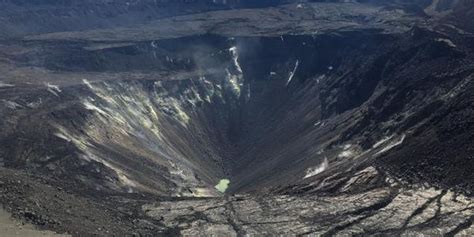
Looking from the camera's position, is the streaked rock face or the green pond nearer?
the streaked rock face

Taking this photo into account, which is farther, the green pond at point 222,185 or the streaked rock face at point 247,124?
the green pond at point 222,185

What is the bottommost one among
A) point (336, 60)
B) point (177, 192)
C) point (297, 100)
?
point (177, 192)

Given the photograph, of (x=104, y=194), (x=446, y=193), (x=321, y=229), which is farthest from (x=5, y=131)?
(x=446, y=193)

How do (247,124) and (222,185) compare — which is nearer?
(222,185)

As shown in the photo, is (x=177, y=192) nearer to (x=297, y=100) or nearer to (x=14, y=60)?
(x=297, y=100)
